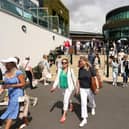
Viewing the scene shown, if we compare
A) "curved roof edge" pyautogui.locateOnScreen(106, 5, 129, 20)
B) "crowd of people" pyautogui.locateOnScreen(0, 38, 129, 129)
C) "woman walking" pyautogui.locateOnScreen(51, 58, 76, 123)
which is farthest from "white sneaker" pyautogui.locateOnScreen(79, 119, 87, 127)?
"curved roof edge" pyautogui.locateOnScreen(106, 5, 129, 20)

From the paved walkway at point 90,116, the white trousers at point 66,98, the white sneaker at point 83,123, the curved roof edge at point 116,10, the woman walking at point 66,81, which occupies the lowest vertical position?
the paved walkway at point 90,116

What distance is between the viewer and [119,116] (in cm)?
909

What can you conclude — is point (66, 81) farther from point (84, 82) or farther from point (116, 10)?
point (116, 10)

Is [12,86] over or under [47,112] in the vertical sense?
over

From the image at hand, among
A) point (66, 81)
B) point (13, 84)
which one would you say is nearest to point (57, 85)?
point (66, 81)

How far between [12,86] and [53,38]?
23890mm

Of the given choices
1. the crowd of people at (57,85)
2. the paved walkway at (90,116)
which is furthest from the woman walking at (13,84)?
the paved walkway at (90,116)

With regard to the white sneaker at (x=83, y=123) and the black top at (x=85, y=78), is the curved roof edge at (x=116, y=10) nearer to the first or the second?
the black top at (x=85, y=78)

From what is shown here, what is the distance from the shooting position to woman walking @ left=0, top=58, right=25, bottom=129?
6.70m

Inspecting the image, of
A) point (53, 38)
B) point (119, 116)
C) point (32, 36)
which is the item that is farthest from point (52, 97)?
point (53, 38)

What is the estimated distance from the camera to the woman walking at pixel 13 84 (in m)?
6.70

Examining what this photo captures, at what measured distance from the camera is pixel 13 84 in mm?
6758

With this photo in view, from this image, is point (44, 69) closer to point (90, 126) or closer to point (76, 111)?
point (76, 111)

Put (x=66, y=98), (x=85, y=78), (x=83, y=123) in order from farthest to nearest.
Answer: (x=66, y=98) < (x=85, y=78) < (x=83, y=123)
